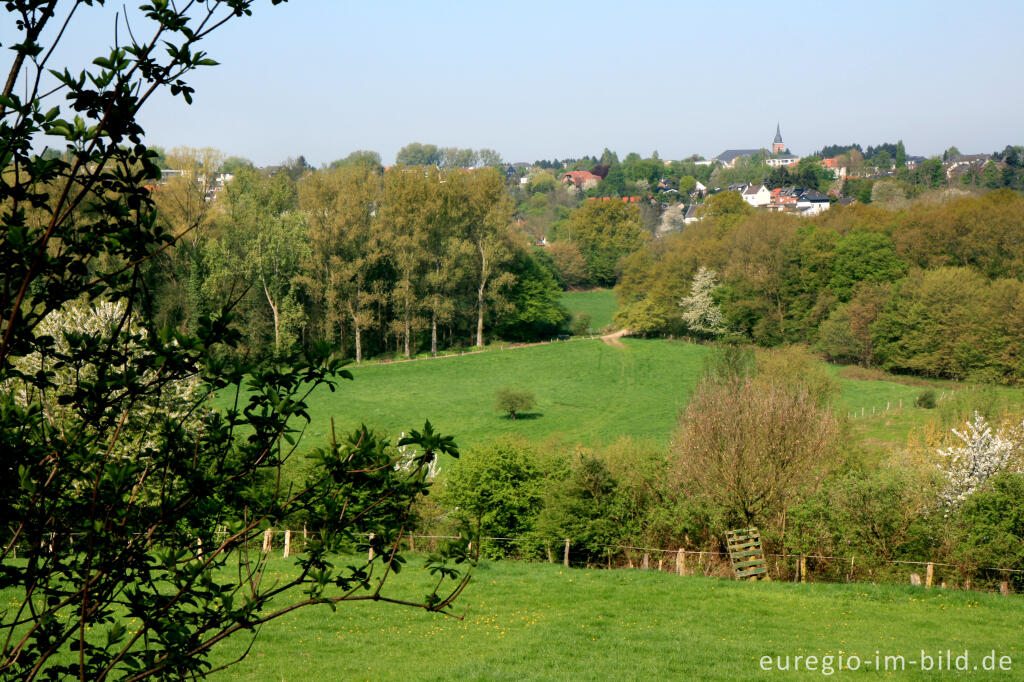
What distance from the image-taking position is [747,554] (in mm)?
19641

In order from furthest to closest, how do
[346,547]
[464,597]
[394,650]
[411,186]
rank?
[411,186], [464,597], [394,650], [346,547]

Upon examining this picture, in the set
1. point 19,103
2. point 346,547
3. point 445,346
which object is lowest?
point 445,346

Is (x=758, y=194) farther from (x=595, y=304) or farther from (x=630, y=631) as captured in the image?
(x=630, y=631)

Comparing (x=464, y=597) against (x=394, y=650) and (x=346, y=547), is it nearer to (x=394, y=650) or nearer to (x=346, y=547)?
(x=394, y=650)

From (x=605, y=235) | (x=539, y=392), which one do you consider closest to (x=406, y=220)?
(x=539, y=392)

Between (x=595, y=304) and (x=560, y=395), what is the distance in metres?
32.3

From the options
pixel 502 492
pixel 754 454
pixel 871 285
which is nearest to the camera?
pixel 754 454

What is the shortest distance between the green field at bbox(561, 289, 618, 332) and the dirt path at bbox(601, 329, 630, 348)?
236 centimetres

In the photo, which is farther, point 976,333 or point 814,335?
point 814,335

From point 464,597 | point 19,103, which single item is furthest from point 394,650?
point 19,103

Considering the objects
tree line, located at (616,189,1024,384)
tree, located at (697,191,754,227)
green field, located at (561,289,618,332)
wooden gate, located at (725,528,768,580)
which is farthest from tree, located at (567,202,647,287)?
wooden gate, located at (725,528,768,580)

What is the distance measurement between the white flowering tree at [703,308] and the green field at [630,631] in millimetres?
51692

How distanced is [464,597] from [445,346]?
48.3 meters

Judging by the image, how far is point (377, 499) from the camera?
3.79 metres
